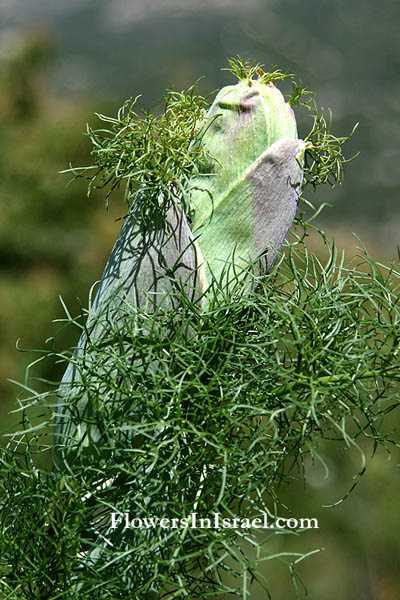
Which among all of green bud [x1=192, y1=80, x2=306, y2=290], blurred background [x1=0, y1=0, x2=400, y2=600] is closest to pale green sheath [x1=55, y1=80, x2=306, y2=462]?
green bud [x1=192, y1=80, x2=306, y2=290]

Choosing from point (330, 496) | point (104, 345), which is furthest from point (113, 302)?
point (330, 496)

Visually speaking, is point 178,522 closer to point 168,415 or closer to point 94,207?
point 168,415

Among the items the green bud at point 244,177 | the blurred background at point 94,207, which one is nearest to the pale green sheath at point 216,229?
the green bud at point 244,177

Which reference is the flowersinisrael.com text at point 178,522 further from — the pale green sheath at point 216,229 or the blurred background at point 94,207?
the blurred background at point 94,207

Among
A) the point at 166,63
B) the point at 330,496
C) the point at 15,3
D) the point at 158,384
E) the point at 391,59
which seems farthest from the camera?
the point at 391,59

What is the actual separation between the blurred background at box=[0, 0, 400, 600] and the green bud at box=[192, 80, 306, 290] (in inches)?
15.2

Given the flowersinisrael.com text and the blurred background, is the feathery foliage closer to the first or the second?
the flowersinisrael.com text

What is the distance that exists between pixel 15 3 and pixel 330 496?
287cm

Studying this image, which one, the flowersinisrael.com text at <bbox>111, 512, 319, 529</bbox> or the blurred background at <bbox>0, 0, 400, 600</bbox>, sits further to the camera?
the blurred background at <bbox>0, 0, 400, 600</bbox>

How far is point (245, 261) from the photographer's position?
1.29 feet

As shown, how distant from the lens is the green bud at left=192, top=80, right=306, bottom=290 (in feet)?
1.34

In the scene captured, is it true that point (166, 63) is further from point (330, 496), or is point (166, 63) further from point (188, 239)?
point (188, 239)

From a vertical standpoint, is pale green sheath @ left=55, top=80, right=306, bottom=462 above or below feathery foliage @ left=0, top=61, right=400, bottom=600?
above

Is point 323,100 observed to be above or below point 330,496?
above
